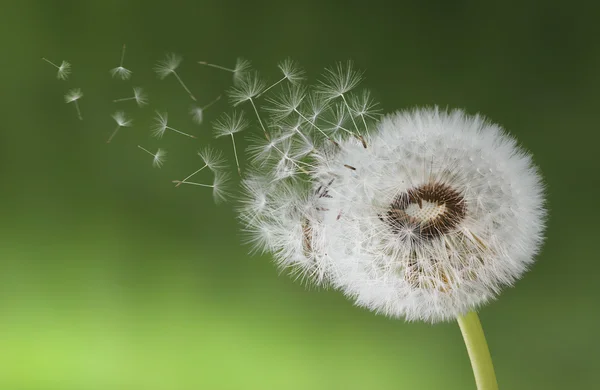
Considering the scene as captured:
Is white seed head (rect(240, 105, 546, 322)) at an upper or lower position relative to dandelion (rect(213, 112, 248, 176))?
lower

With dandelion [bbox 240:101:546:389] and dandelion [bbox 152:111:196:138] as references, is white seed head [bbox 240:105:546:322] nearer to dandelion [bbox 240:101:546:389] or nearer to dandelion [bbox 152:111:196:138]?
dandelion [bbox 240:101:546:389]

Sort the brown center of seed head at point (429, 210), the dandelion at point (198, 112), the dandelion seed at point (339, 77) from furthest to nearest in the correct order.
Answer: the dandelion at point (198, 112) < the dandelion seed at point (339, 77) < the brown center of seed head at point (429, 210)

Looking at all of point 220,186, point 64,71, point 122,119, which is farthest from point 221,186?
point 64,71

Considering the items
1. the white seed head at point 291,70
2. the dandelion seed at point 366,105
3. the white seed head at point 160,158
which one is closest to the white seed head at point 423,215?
the dandelion seed at point 366,105

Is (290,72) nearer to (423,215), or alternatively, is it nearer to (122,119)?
(122,119)

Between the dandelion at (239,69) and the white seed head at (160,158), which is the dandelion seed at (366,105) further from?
the white seed head at (160,158)

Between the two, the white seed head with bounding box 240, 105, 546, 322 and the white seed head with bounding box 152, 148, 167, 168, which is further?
the white seed head with bounding box 152, 148, 167, 168

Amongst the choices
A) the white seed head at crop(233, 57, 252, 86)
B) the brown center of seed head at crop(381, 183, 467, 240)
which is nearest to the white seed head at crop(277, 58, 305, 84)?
the white seed head at crop(233, 57, 252, 86)
